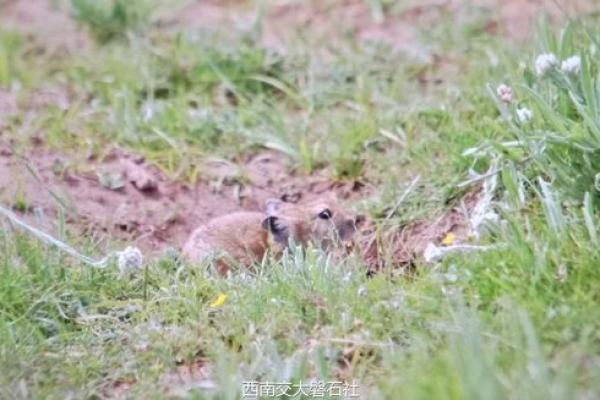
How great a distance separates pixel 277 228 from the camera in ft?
14.8

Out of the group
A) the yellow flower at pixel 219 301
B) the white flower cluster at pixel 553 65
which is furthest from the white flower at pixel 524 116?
the yellow flower at pixel 219 301

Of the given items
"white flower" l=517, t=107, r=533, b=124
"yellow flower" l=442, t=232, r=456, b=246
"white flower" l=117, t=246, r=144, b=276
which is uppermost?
"white flower" l=517, t=107, r=533, b=124

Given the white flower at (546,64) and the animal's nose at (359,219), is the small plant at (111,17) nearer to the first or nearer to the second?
the animal's nose at (359,219)

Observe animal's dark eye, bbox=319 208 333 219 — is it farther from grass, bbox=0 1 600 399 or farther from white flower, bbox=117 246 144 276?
white flower, bbox=117 246 144 276

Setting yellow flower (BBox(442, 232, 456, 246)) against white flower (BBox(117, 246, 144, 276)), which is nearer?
white flower (BBox(117, 246, 144, 276))

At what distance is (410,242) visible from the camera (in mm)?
4289

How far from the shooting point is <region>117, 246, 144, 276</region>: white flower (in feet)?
12.6

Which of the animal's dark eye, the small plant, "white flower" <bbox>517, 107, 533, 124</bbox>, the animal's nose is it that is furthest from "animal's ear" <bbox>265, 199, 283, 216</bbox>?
the small plant

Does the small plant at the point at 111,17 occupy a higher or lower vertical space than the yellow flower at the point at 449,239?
higher

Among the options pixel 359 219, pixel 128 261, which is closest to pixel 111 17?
pixel 359 219

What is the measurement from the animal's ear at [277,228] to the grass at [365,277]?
0.37m

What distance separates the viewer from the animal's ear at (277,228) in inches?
177

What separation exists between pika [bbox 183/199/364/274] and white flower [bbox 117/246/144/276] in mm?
391

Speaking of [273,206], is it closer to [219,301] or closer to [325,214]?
[325,214]
